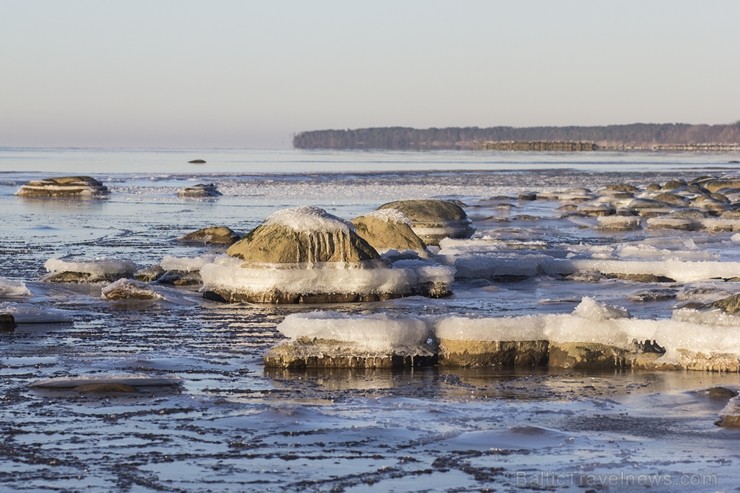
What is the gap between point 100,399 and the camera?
30.5 ft

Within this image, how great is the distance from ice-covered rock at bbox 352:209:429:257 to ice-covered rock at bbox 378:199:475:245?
185 inches

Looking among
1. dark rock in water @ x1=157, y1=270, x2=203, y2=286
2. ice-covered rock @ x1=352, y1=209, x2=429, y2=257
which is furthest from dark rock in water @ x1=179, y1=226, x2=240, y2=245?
dark rock in water @ x1=157, y1=270, x2=203, y2=286

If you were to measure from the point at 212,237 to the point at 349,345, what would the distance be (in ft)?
47.0

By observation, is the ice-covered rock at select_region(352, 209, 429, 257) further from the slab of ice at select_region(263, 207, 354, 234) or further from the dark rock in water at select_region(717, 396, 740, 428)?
the dark rock in water at select_region(717, 396, 740, 428)

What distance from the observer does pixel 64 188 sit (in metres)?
45.0

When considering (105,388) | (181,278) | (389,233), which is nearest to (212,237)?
(389,233)

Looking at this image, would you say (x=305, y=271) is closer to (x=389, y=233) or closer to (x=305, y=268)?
(x=305, y=268)

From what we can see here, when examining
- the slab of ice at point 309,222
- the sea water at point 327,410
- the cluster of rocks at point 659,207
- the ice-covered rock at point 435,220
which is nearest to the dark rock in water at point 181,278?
the sea water at point 327,410

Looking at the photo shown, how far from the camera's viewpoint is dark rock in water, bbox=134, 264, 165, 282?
17.2m

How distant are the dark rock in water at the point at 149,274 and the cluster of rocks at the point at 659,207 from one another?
51.5 feet

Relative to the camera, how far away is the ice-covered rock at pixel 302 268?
1522 cm

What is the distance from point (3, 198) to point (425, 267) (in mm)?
29339

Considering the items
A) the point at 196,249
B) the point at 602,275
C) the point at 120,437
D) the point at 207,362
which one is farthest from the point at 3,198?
the point at 120,437

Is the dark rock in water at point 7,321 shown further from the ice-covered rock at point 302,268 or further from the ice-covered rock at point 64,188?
the ice-covered rock at point 64,188
